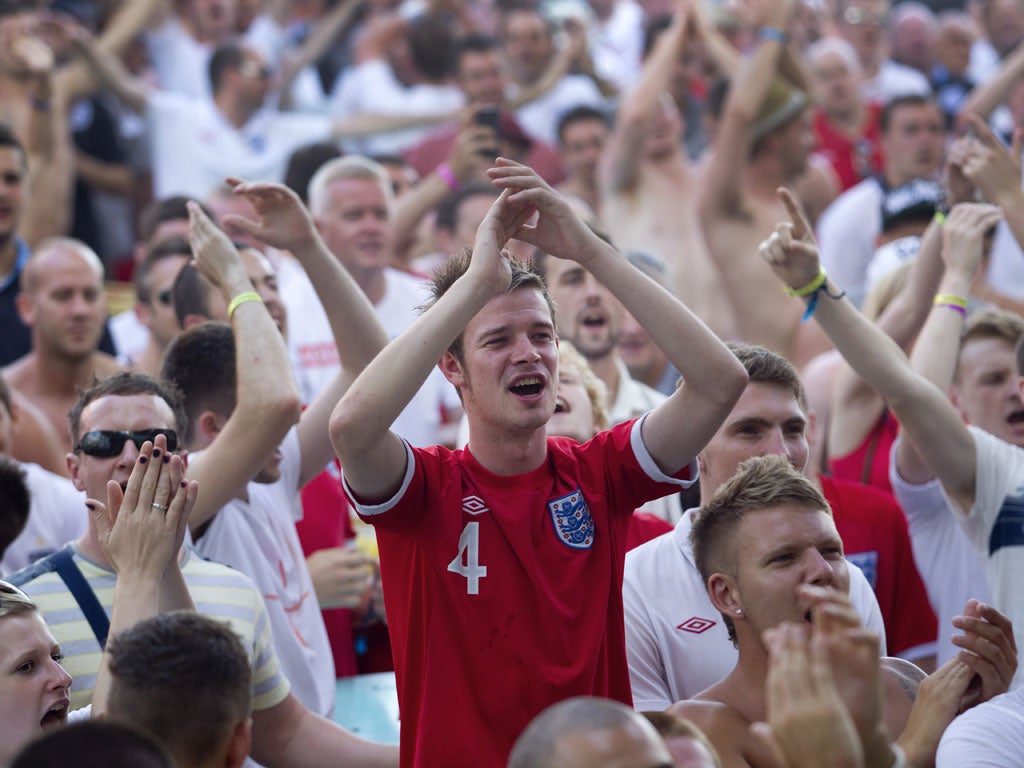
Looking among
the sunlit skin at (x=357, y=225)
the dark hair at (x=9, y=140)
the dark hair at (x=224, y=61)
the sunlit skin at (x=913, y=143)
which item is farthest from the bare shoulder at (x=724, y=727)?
the dark hair at (x=224, y=61)

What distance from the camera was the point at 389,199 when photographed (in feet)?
22.1

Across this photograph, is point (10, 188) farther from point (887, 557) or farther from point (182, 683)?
point (182, 683)

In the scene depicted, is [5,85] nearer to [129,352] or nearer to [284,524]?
[129,352]

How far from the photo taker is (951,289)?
4.99m

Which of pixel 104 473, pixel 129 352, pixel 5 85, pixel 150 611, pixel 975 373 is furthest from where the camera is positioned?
pixel 5 85

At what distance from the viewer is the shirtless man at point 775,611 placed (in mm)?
3420

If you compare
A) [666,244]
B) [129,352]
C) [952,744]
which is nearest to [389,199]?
[129,352]

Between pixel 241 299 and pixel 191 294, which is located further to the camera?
pixel 191 294

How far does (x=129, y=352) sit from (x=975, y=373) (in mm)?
4301

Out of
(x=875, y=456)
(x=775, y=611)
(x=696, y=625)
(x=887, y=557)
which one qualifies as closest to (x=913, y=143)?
(x=875, y=456)

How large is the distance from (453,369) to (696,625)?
39.9 inches

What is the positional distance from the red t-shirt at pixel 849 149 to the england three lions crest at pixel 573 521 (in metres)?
7.52

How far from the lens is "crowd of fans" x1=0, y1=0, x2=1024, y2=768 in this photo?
Answer: 3.24 meters

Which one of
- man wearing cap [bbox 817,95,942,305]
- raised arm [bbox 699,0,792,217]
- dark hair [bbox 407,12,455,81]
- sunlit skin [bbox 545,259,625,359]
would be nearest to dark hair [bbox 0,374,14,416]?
sunlit skin [bbox 545,259,625,359]
